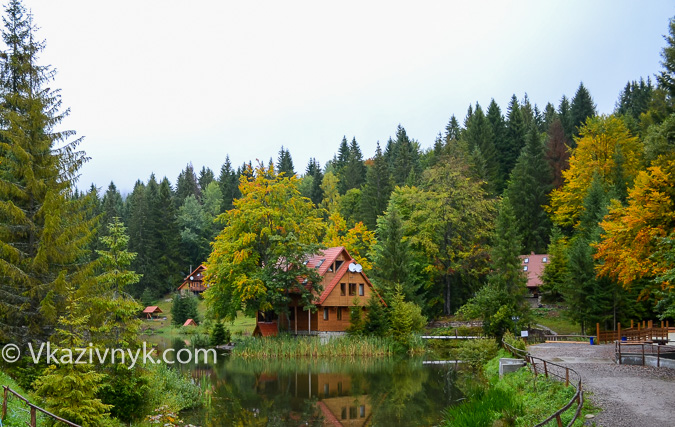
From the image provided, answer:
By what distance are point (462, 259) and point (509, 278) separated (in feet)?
48.4

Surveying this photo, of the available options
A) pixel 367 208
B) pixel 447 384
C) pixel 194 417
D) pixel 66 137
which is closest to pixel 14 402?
pixel 194 417

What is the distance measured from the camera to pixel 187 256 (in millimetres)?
92562

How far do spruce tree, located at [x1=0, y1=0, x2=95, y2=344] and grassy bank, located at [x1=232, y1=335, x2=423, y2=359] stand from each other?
1825cm

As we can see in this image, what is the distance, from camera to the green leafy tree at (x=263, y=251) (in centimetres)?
3997

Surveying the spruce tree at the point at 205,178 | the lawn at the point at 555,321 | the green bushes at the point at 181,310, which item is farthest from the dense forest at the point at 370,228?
the spruce tree at the point at 205,178

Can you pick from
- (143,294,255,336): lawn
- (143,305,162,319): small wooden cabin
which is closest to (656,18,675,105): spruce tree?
(143,294,255,336): lawn

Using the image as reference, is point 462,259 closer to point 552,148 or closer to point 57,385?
point 552,148

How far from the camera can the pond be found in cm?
1941

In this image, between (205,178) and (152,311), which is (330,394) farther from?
(205,178)

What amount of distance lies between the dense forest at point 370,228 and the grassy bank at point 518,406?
7359 mm

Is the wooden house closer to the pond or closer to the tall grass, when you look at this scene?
the tall grass

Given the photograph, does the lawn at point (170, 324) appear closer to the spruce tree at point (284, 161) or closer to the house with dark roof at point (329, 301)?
the house with dark roof at point (329, 301)

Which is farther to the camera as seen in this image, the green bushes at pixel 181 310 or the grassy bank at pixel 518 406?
the green bushes at pixel 181 310

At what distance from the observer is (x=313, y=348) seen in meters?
37.4
